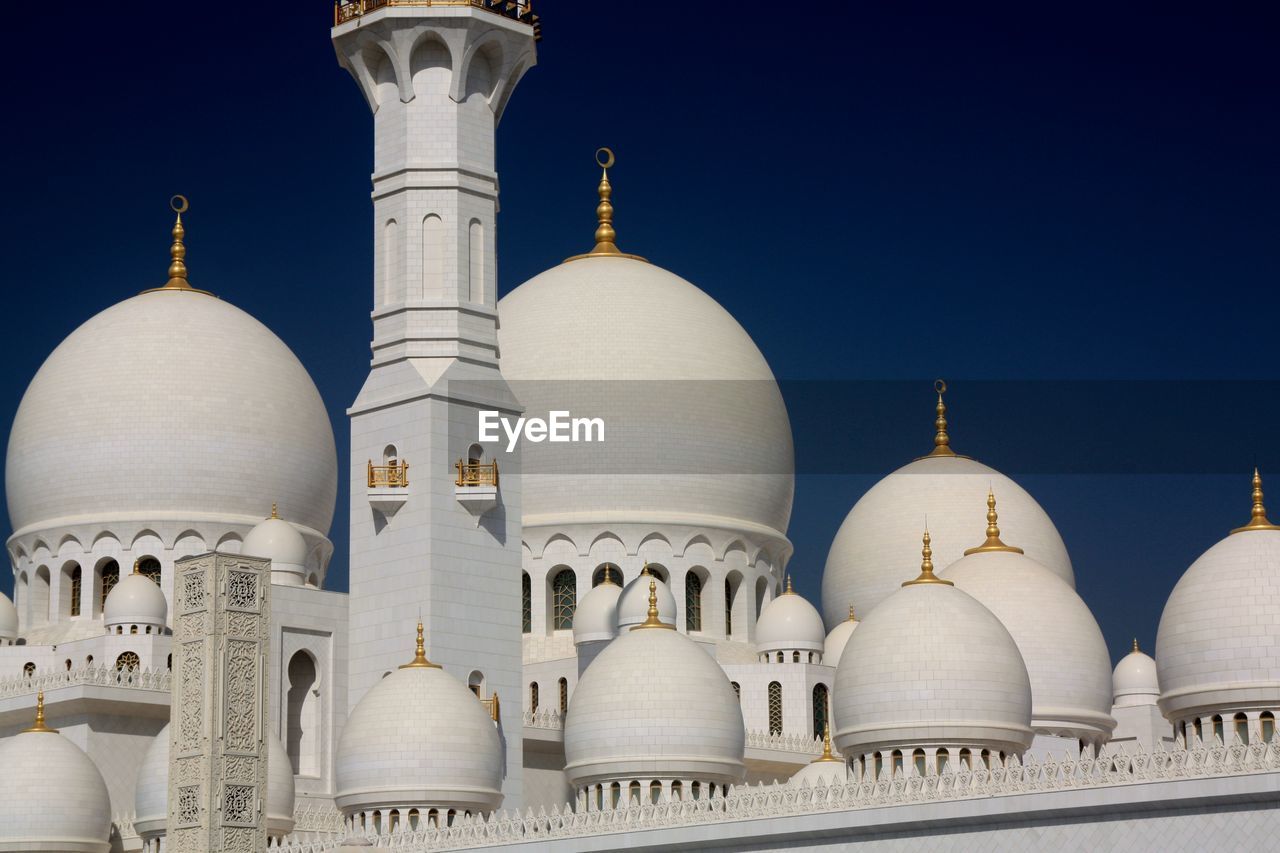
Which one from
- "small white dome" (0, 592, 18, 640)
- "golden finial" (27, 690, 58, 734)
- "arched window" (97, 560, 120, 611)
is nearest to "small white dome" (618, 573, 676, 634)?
"golden finial" (27, 690, 58, 734)

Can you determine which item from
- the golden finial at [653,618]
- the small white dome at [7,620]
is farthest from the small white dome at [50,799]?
the golden finial at [653,618]

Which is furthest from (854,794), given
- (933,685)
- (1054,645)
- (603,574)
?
(603,574)

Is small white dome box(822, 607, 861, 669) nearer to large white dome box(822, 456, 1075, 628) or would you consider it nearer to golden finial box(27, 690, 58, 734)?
large white dome box(822, 456, 1075, 628)

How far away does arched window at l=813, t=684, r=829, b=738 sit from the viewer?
139 ft

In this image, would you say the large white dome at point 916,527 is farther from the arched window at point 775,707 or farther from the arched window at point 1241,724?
the arched window at point 1241,724

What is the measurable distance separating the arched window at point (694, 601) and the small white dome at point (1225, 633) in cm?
1226

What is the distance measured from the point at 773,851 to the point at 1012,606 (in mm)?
10160

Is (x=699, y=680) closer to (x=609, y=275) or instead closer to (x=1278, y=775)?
(x=1278, y=775)

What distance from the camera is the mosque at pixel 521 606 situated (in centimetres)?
3164

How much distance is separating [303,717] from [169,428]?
7972 mm

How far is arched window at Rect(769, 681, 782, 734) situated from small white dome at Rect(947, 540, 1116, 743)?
4.34m

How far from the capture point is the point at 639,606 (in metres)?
39.9

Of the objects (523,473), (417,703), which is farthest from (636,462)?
(417,703)

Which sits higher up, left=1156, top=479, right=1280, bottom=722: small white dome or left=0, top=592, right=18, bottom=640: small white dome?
left=0, top=592, right=18, bottom=640: small white dome
